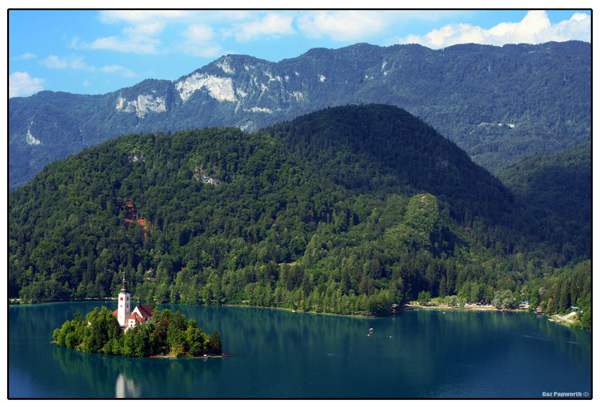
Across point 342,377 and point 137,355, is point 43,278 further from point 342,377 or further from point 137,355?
point 342,377

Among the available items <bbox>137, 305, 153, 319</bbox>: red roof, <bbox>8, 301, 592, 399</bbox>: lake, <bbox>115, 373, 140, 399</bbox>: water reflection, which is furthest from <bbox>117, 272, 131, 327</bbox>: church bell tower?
<bbox>115, 373, 140, 399</bbox>: water reflection

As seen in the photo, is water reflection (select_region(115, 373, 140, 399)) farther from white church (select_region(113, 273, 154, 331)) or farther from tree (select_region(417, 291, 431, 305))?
tree (select_region(417, 291, 431, 305))

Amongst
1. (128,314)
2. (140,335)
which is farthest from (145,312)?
(140,335)

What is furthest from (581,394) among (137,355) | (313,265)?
(313,265)

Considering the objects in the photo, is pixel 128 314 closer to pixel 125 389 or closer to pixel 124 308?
pixel 124 308

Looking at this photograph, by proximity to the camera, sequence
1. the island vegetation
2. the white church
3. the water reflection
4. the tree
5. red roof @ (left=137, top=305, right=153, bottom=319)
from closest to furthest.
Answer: the water reflection, the island vegetation, the white church, red roof @ (left=137, top=305, right=153, bottom=319), the tree

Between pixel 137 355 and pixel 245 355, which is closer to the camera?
pixel 137 355
